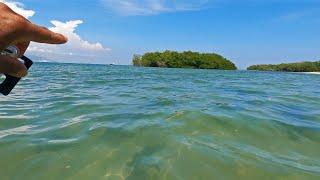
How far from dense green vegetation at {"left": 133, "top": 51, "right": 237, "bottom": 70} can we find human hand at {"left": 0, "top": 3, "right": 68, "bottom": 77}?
10760cm

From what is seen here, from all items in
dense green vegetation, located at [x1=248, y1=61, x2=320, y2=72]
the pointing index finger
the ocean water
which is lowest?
dense green vegetation, located at [x1=248, y1=61, x2=320, y2=72]

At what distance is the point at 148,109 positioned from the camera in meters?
8.19

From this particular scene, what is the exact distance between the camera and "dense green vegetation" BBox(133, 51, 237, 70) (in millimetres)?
110125

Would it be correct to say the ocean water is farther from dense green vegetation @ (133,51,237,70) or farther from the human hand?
dense green vegetation @ (133,51,237,70)

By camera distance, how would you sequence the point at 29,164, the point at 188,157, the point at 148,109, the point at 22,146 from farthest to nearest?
the point at 148,109, the point at 22,146, the point at 188,157, the point at 29,164

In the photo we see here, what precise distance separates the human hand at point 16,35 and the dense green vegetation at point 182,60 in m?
108

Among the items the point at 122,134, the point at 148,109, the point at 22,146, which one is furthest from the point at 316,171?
the point at 148,109

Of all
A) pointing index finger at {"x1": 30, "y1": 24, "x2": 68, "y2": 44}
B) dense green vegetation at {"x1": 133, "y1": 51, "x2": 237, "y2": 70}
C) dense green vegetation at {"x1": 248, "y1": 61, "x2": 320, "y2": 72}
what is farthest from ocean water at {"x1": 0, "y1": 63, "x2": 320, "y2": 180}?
dense green vegetation at {"x1": 248, "y1": 61, "x2": 320, "y2": 72}

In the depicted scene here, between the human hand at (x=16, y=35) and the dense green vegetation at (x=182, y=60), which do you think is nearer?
the human hand at (x=16, y=35)

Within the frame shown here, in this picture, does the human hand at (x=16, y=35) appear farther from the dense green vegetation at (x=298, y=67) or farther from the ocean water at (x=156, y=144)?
the dense green vegetation at (x=298, y=67)

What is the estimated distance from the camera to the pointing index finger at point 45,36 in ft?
5.01

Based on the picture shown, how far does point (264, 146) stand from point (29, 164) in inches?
119

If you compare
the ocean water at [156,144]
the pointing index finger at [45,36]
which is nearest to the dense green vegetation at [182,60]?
the ocean water at [156,144]

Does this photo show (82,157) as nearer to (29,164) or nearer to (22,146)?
(29,164)
